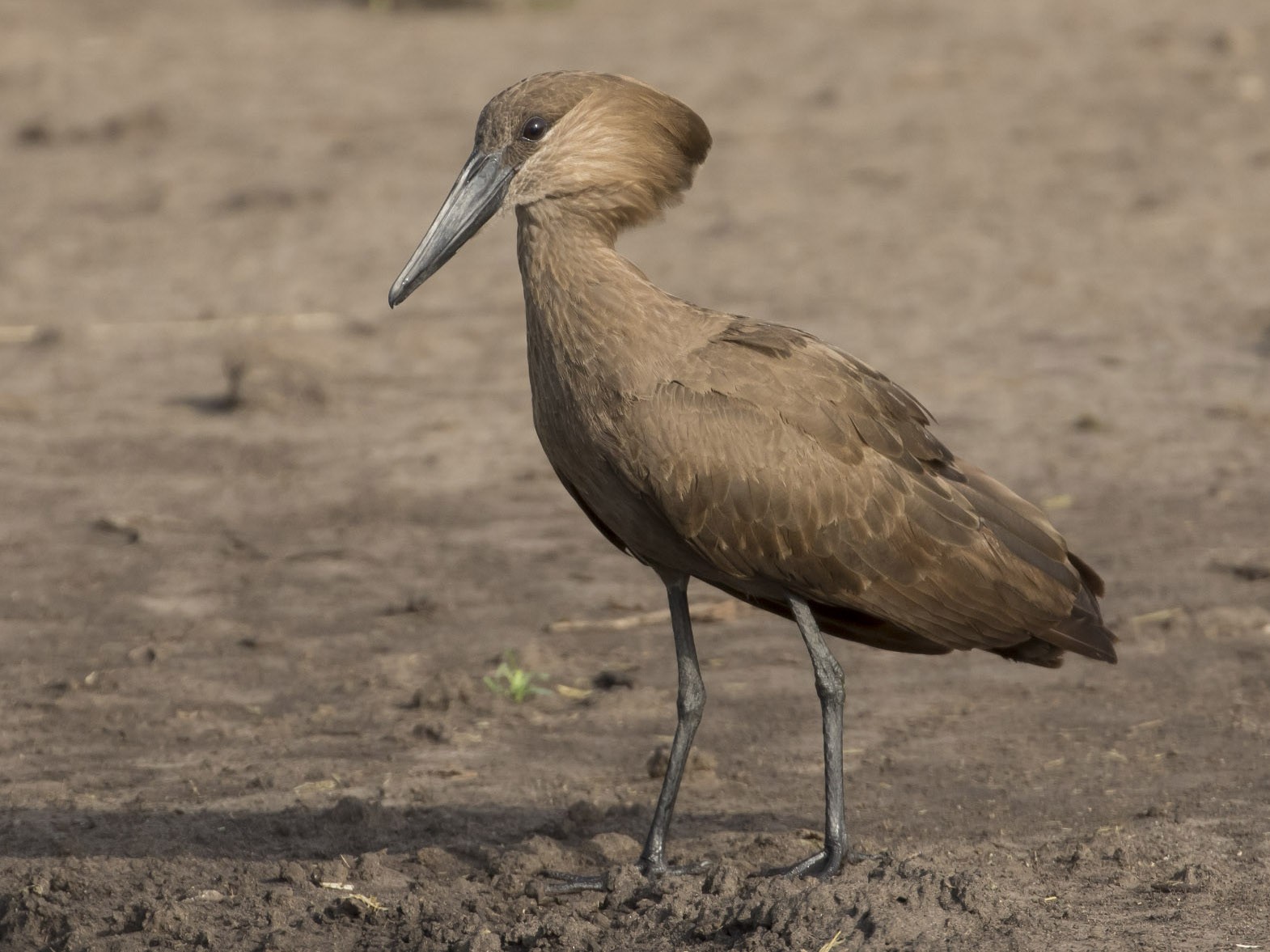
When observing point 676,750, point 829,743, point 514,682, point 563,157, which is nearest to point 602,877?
point 676,750

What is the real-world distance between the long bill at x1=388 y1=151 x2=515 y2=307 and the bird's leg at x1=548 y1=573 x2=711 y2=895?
3.47ft

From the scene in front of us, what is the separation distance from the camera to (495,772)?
6000 millimetres

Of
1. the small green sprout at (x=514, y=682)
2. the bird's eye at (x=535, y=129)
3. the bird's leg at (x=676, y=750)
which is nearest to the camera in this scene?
the bird's eye at (x=535, y=129)

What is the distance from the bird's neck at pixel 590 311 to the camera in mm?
4766

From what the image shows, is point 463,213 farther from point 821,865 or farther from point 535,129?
point 821,865

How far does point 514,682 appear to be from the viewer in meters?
6.47

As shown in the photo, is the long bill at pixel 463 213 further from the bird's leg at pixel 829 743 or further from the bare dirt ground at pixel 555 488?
the bare dirt ground at pixel 555 488

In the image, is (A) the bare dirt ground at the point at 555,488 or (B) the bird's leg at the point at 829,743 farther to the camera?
(A) the bare dirt ground at the point at 555,488

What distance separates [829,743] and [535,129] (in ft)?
5.96

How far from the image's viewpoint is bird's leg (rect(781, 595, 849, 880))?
4953 mm

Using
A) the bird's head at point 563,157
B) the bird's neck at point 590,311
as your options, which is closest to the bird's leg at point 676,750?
the bird's neck at point 590,311

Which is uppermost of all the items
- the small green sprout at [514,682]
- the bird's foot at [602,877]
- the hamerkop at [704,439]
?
the hamerkop at [704,439]

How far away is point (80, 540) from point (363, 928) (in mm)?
3511

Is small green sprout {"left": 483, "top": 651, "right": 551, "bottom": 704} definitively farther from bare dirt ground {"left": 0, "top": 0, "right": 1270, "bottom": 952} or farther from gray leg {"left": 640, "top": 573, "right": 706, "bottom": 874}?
gray leg {"left": 640, "top": 573, "right": 706, "bottom": 874}
